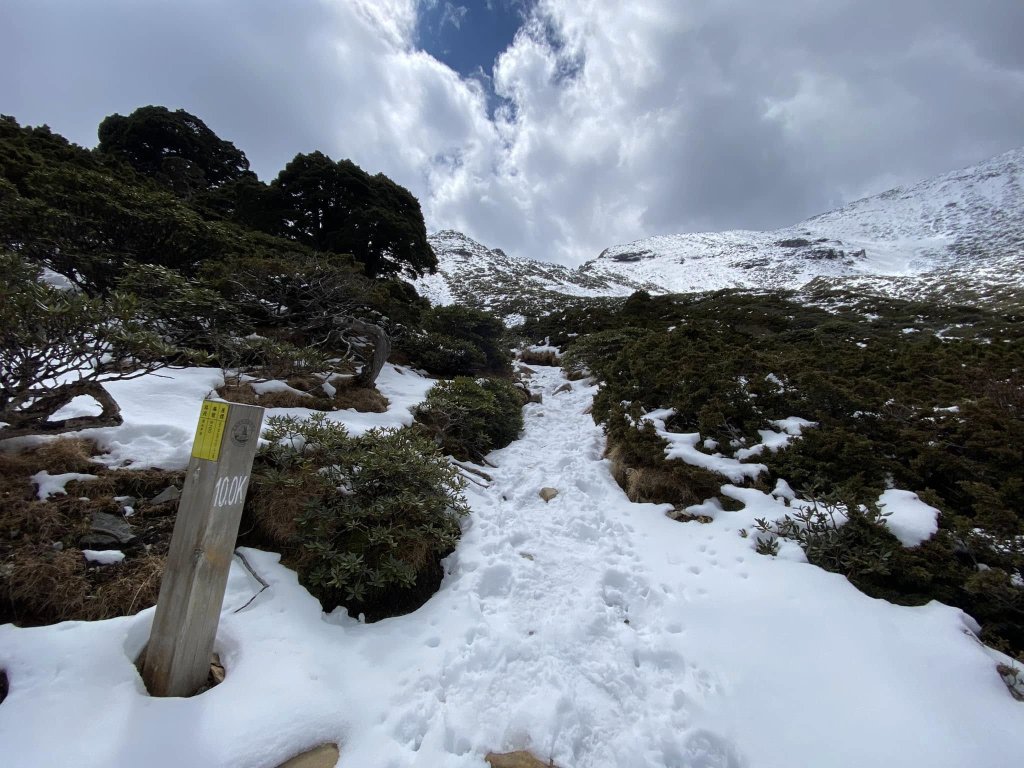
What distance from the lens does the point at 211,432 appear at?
214cm

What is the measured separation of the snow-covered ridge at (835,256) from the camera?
143 feet

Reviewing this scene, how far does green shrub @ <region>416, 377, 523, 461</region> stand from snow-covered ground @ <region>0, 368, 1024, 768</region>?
3.14 meters

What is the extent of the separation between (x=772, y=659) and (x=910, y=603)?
1.20 meters

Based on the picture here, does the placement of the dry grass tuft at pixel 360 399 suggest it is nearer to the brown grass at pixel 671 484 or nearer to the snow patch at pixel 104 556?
the snow patch at pixel 104 556

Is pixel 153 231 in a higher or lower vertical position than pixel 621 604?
higher

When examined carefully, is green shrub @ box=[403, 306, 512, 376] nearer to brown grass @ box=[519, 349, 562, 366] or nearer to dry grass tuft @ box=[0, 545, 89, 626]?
brown grass @ box=[519, 349, 562, 366]

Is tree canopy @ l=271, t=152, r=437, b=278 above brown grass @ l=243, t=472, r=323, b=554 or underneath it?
above

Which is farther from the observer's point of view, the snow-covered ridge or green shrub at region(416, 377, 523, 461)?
the snow-covered ridge

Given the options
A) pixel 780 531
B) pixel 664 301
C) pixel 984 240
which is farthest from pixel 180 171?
pixel 984 240

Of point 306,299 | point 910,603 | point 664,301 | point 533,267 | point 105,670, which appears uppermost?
point 533,267

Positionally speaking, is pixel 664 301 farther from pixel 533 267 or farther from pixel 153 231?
pixel 533 267

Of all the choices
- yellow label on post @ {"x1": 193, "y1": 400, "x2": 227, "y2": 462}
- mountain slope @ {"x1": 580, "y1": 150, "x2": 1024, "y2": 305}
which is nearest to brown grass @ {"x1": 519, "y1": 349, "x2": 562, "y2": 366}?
yellow label on post @ {"x1": 193, "y1": 400, "x2": 227, "y2": 462}

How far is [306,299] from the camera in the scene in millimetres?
8547

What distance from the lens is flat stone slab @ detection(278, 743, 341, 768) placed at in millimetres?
2082
